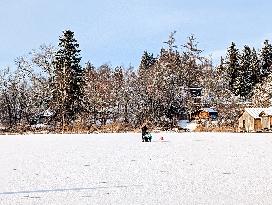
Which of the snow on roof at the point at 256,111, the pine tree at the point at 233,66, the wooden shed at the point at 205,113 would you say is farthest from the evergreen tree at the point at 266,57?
the snow on roof at the point at 256,111

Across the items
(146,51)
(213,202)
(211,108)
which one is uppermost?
(146,51)

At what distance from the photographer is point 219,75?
89938mm

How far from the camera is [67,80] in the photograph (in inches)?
2427

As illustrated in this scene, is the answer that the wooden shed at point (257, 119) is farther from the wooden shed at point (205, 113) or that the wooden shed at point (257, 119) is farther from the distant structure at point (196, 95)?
the distant structure at point (196, 95)

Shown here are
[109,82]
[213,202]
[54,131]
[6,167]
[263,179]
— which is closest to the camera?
[213,202]

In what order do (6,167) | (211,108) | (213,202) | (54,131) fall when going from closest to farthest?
(213,202) → (6,167) → (54,131) → (211,108)

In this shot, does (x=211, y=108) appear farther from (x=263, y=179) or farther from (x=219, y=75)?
(x=263, y=179)

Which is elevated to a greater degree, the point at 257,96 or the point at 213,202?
the point at 257,96

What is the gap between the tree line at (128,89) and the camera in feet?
Result: 210

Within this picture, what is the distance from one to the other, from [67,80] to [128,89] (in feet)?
72.2

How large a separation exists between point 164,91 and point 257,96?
1519cm

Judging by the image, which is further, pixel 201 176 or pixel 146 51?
pixel 146 51

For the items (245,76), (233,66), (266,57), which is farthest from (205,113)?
(266,57)

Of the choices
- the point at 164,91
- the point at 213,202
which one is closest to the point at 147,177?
the point at 213,202
